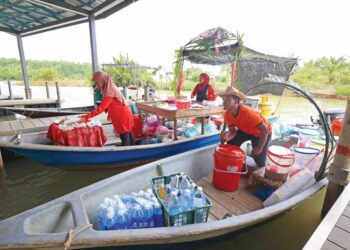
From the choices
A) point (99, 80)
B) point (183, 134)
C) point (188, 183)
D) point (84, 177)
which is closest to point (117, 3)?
point (99, 80)

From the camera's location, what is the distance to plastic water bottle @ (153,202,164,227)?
2.04 m

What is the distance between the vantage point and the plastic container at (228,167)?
280 cm

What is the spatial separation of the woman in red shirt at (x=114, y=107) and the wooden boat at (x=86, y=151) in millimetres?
334

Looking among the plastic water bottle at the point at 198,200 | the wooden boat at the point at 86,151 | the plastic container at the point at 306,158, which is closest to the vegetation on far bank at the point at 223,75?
the wooden boat at the point at 86,151

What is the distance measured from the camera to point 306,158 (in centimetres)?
311

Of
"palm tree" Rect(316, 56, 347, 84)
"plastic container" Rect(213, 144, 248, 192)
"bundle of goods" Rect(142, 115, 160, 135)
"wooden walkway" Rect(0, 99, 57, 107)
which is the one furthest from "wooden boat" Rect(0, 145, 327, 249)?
"palm tree" Rect(316, 56, 347, 84)

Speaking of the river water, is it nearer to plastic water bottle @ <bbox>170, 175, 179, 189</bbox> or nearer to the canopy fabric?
plastic water bottle @ <bbox>170, 175, 179, 189</bbox>

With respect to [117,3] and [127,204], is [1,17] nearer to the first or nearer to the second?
[117,3]

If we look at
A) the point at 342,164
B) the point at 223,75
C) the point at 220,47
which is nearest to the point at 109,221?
the point at 342,164

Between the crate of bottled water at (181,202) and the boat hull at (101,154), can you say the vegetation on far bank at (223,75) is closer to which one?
the boat hull at (101,154)

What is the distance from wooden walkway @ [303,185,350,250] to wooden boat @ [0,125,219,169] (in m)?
2.78

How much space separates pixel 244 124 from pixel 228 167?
713mm

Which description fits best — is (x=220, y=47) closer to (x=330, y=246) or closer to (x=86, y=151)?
(x=86, y=151)

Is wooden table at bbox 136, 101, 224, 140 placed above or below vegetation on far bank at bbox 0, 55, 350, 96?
below
